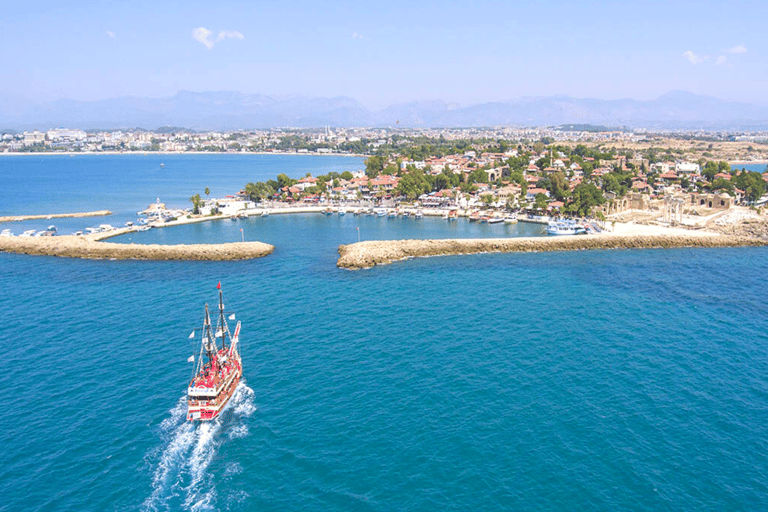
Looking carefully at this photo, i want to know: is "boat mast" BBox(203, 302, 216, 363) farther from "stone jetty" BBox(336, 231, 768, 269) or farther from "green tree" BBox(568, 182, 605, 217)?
"green tree" BBox(568, 182, 605, 217)

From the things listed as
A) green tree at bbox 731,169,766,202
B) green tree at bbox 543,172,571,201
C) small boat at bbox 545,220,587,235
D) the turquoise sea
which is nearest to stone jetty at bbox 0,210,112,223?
the turquoise sea

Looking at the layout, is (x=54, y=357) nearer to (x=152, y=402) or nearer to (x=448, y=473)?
(x=152, y=402)

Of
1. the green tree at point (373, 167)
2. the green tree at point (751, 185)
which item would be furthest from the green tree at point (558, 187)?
the green tree at point (373, 167)

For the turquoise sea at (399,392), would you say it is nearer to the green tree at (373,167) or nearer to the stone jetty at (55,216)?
the stone jetty at (55,216)

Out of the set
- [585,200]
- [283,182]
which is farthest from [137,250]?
[585,200]

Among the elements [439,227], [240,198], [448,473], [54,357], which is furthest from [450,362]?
[240,198]

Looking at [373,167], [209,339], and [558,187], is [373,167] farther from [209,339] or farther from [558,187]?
[209,339]
